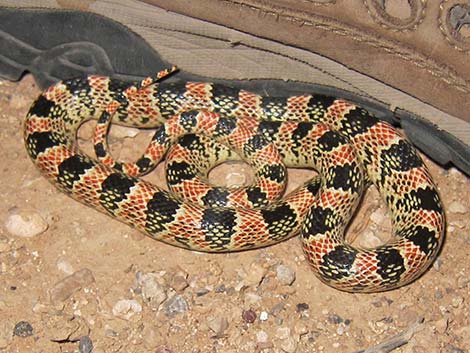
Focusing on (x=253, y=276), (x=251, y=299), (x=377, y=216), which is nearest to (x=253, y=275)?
(x=253, y=276)

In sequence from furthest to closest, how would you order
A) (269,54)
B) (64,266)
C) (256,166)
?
(256,166) → (269,54) → (64,266)

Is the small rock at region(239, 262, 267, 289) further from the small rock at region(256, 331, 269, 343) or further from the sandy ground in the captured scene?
the small rock at region(256, 331, 269, 343)

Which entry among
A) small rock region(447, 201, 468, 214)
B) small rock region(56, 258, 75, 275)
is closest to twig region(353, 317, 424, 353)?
small rock region(447, 201, 468, 214)

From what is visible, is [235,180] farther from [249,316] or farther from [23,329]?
[23,329]

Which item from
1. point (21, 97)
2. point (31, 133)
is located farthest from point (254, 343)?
point (21, 97)

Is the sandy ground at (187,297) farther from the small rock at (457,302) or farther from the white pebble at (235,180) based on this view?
the white pebble at (235,180)

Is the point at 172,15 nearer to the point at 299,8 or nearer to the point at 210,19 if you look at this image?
the point at 210,19
